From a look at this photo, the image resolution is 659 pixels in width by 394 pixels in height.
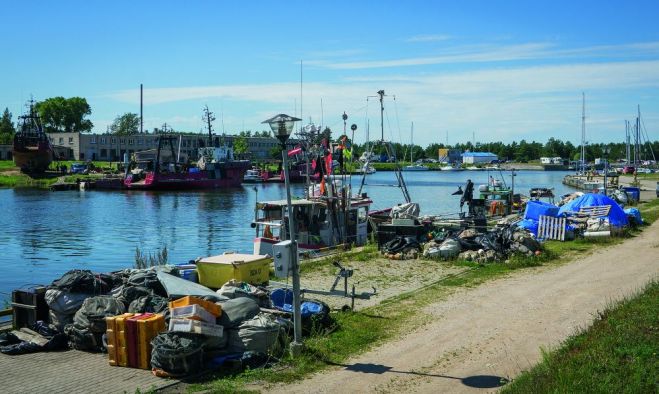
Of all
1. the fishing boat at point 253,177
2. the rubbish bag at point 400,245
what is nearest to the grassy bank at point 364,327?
the rubbish bag at point 400,245

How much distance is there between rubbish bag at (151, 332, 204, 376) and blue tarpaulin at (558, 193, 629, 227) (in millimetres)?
20931

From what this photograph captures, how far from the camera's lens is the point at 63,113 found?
6560 inches

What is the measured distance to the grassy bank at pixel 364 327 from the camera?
9711mm

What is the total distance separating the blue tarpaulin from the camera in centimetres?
2728

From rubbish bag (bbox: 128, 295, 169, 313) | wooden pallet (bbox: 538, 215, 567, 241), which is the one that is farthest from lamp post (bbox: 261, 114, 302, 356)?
wooden pallet (bbox: 538, 215, 567, 241)

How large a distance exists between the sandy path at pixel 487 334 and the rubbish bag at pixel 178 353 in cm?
152

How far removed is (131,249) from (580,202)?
22950 mm

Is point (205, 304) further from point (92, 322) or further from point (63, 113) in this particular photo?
point (63, 113)

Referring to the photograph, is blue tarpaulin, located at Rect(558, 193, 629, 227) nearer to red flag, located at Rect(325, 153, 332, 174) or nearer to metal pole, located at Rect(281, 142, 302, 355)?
red flag, located at Rect(325, 153, 332, 174)

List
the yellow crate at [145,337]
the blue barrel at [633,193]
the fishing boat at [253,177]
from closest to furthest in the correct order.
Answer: the yellow crate at [145,337] → the blue barrel at [633,193] → the fishing boat at [253,177]

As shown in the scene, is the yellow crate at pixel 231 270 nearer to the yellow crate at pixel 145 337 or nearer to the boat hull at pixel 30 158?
the yellow crate at pixel 145 337

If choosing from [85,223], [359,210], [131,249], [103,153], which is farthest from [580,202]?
[103,153]

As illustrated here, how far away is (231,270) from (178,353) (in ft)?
16.0

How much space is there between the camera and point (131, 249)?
36969mm
